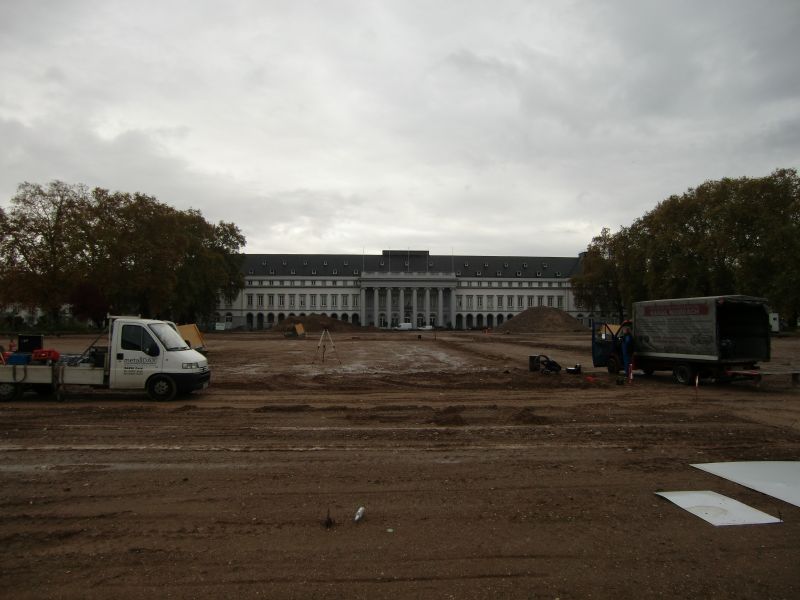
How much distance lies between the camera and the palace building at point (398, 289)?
139375 mm

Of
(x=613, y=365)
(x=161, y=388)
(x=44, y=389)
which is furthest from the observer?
(x=613, y=365)

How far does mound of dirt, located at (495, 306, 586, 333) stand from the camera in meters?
81.3

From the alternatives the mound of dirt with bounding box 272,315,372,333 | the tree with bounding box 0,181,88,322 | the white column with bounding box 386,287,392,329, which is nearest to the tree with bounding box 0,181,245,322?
the tree with bounding box 0,181,88,322

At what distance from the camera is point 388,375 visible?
2011 cm

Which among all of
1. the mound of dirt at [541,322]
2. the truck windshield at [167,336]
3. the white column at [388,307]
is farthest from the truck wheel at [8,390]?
the white column at [388,307]

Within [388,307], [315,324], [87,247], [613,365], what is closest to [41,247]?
[87,247]

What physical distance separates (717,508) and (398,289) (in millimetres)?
133997

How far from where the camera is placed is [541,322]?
270ft

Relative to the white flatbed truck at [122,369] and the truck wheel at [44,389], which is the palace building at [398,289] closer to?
the truck wheel at [44,389]

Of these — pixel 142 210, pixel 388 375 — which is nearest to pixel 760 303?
pixel 388 375

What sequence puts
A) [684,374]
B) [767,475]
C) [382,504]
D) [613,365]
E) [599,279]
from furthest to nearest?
[599,279] < [613,365] < [684,374] < [767,475] < [382,504]

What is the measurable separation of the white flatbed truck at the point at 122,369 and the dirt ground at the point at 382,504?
1.01 m

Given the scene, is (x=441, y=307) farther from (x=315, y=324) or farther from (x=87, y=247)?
(x=87, y=247)

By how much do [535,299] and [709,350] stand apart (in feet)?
440
